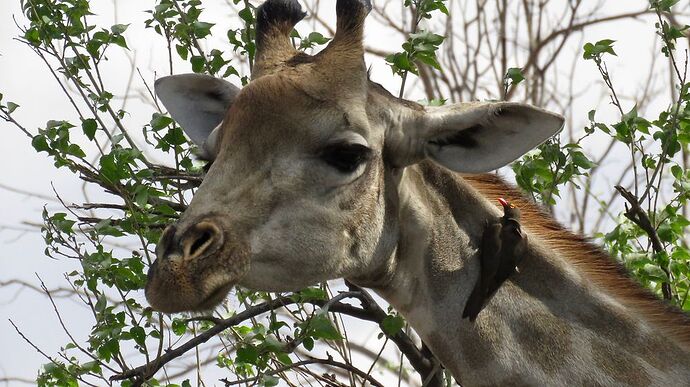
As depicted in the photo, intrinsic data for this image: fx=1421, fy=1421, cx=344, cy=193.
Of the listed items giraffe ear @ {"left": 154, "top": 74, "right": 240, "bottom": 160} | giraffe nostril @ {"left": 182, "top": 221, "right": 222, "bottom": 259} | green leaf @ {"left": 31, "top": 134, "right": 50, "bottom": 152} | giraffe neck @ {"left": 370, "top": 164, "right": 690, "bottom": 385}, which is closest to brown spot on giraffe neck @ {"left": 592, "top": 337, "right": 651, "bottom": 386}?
giraffe neck @ {"left": 370, "top": 164, "right": 690, "bottom": 385}

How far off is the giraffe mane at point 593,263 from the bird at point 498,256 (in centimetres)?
38

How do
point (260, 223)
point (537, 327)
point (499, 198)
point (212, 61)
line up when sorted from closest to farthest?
1. point (260, 223)
2. point (537, 327)
3. point (499, 198)
4. point (212, 61)

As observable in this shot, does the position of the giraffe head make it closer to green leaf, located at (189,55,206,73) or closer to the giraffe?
the giraffe

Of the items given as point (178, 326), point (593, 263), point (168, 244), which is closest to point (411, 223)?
point (593, 263)

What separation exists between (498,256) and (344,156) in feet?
2.96

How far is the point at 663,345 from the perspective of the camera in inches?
266

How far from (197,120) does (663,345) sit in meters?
2.70

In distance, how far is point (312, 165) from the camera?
644 cm

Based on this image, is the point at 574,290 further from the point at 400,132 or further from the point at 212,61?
the point at 212,61

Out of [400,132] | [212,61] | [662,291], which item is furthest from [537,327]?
[212,61]

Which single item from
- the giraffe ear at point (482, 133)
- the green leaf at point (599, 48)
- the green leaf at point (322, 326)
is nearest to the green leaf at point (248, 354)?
the green leaf at point (322, 326)

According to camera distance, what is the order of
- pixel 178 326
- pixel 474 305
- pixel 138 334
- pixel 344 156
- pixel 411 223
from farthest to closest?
pixel 178 326 → pixel 138 334 → pixel 411 223 → pixel 474 305 → pixel 344 156

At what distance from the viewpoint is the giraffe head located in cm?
598

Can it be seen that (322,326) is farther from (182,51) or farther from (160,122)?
(182,51)
